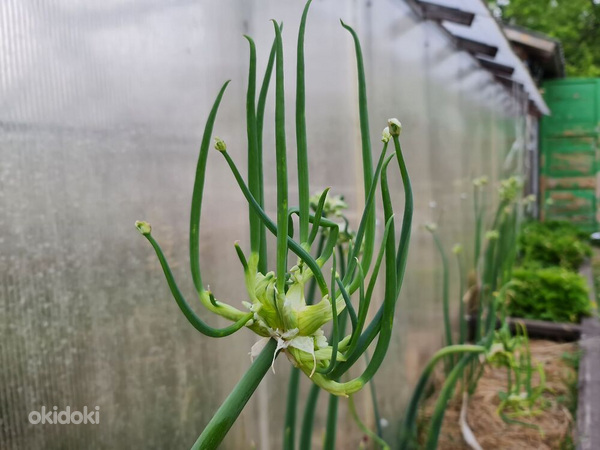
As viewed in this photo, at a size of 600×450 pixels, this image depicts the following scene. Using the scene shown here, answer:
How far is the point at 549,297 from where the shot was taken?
3805mm

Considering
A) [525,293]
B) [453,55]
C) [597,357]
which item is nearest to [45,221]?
[453,55]

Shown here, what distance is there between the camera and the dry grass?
2297 mm

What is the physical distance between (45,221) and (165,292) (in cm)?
28

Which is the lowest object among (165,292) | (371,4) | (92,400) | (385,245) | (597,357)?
(597,357)

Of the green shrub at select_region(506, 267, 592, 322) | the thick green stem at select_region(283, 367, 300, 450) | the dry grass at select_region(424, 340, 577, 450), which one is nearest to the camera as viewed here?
the thick green stem at select_region(283, 367, 300, 450)

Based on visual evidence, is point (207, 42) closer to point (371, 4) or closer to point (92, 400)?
point (92, 400)

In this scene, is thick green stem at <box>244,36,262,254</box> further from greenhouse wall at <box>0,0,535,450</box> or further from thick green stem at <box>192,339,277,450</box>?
greenhouse wall at <box>0,0,535,450</box>

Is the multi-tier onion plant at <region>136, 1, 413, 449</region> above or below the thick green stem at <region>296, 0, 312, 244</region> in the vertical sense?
below

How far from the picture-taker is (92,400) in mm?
890

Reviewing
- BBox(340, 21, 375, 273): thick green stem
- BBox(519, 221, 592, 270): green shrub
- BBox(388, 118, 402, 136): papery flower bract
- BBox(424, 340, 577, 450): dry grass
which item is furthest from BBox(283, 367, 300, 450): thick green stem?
BBox(519, 221, 592, 270): green shrub

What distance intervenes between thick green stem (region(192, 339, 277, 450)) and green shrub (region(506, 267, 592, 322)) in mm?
3615

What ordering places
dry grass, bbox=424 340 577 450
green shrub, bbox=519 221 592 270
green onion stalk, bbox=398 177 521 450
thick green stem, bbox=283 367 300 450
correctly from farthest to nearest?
green shrub, bbox=519 221 592 270
dry grass, bbox=424 340 577 450
green onion stalk, bbox=398 177 521 450
thick green stem, bbox=283 367 300 450

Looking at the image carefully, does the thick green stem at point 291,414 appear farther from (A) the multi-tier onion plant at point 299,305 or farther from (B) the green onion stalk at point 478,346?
(A) the multi-tier onion plant at point 299,305

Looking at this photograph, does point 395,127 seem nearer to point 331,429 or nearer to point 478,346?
point 331,429
